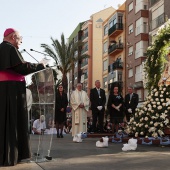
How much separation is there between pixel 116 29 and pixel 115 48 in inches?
116

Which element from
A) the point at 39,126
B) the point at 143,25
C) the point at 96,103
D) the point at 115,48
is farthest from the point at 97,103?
the point at 115,48

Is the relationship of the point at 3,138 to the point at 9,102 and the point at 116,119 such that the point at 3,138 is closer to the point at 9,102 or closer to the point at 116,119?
the point at 9,102

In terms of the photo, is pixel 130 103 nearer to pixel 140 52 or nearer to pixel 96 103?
pixel 96 103

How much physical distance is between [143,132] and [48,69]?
4.61 meters

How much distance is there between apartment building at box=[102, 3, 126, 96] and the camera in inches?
2270

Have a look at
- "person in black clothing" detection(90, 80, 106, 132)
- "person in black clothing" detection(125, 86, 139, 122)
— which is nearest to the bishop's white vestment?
"person in black clothing" detection(90, 80, 106, 132)

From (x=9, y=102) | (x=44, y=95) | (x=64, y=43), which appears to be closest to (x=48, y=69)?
(x=44, y=95)

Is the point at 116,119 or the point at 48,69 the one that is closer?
the point at 48,69

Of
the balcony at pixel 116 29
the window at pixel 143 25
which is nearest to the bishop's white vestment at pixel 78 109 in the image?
the window at pixel 143 25

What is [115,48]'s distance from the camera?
5772cm

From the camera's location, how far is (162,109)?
9.91 metres

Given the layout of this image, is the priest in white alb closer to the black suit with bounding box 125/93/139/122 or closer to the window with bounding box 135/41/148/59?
the black suit with bounding box 125/93/139/122

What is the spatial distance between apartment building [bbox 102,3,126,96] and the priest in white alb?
4055 cm

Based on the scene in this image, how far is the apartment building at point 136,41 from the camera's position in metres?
49.7
